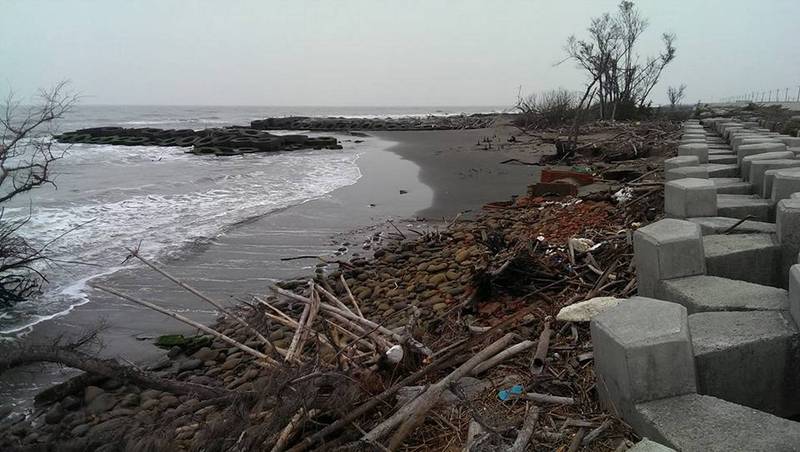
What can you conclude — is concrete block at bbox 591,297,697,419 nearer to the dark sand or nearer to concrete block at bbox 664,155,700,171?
concrete block at bbox 664,155,700,171

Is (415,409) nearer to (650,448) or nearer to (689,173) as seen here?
(650,448)

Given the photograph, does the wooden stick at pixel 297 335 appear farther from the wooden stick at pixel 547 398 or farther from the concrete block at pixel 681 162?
the concrete block at pixel 681 162

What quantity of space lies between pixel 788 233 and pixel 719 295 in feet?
2.74

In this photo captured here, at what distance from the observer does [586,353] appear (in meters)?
3.07

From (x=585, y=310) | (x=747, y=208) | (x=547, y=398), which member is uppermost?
(x=747, y=208)

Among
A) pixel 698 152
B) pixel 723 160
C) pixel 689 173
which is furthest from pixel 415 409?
pixel 723 160

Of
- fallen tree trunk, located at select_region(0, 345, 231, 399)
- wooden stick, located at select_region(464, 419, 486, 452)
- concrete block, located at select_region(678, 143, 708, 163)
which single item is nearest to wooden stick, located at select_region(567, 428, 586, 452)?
wooden stick, located at select_region(464, 419, 486, 452)

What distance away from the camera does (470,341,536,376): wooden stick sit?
3.18m

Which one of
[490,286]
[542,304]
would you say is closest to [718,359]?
[542,304]

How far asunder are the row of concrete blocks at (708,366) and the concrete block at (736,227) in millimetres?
1128

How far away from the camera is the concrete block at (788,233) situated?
3195mm

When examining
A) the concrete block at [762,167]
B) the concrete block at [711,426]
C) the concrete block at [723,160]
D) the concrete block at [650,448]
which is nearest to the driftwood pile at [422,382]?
the concrete block at [711,426]

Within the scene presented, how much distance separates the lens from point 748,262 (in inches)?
132

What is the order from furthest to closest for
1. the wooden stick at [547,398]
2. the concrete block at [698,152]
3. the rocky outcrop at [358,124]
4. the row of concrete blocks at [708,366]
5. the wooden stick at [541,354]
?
1. the rocky outcrop at [358,124]
2. the concrete block at [698,152]
3. the wooden stick at [541,354]
4. the wooden stick at [547,398]
5. the row of concrete blocks at [708,366]
